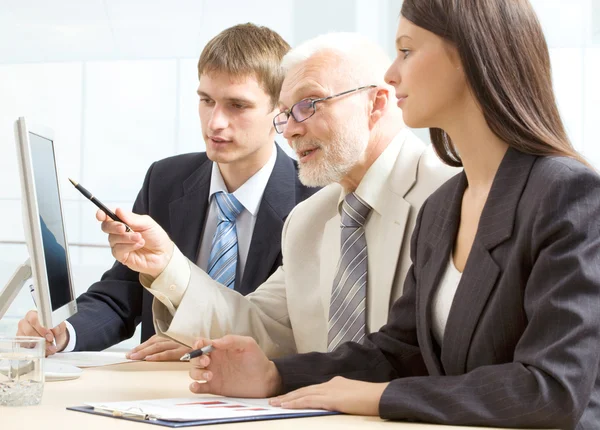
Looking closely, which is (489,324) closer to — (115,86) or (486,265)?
(486,265)

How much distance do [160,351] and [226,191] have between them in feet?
2.65

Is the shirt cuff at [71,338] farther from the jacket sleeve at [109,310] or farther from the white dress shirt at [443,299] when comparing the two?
the white dress shirt at [443,299]

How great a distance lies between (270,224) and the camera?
292 centimetres

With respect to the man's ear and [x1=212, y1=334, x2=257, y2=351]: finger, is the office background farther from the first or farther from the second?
[x1=212, y1=334, x2=257, y2=351]: finger

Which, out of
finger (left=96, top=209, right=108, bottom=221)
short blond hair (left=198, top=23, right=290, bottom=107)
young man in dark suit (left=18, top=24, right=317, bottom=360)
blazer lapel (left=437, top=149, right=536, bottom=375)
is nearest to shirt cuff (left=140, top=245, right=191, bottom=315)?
finger (left=96, top=209, right=108, bottom=221)

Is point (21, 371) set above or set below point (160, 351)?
above

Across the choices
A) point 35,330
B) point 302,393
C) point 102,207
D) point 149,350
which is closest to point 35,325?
point 35,330

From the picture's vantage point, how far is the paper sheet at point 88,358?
222cm

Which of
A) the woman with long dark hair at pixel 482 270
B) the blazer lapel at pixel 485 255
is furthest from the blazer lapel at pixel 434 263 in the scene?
the blazer lapel at pixel 485 255

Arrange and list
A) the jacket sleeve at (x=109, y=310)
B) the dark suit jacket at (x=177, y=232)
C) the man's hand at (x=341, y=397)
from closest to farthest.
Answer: the man's hand at (x=341, y=397) < the jacket sleeve at (x=109, y=310) < the dark suit jacket at (x=177, y=232)

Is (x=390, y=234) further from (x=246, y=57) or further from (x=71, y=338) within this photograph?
(x=246, y=57)

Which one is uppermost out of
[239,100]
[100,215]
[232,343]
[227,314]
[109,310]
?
[239,100]

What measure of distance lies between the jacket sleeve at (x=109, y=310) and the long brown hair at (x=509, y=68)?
1.50 meters

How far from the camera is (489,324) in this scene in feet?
4.97
